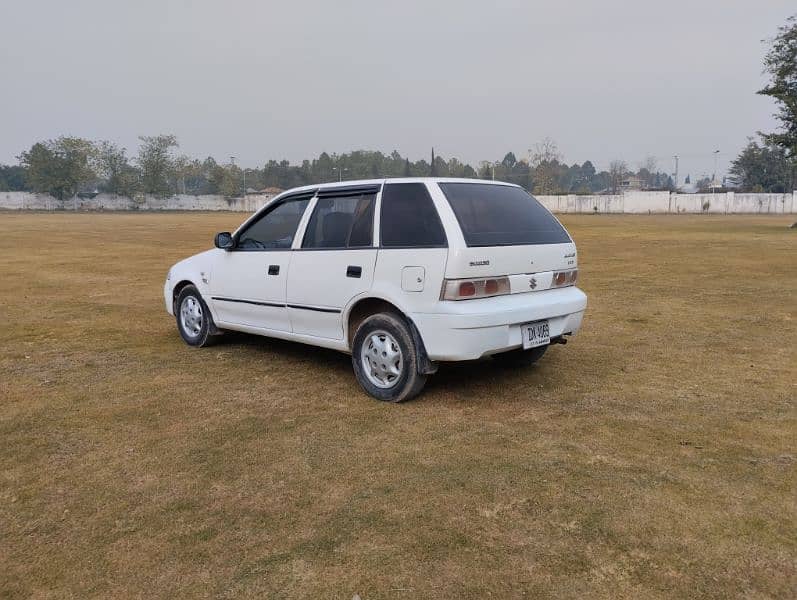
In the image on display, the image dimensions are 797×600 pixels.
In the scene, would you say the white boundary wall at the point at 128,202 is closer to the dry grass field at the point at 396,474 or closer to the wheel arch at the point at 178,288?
the wheel arch at the point at 178,288

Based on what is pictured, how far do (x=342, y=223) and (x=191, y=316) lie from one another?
238cm

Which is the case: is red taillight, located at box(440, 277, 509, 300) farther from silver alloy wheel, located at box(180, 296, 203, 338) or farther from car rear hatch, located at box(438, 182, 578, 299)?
silver alloy wheel, located at box(180, 296, 203, 338)

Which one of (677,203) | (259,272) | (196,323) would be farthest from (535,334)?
(677,203)

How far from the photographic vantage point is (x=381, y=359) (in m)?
4.65

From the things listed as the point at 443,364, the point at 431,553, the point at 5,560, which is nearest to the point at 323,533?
the point at 431,553

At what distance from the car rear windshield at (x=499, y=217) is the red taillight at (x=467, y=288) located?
27cm

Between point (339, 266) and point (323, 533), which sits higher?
point (339, 266)

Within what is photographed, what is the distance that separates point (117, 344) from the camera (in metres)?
6.66

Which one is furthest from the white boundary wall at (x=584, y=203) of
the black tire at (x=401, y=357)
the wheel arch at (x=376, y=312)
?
the black tire at (x=401, y=357)

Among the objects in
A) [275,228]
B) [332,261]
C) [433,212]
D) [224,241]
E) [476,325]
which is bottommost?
[476,325]

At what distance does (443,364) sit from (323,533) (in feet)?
10.0

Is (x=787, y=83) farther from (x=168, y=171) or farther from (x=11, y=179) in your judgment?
(x=11, y=179)

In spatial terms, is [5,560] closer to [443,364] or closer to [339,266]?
[339,266]

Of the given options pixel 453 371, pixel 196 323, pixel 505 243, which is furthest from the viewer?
pixel 196 323
